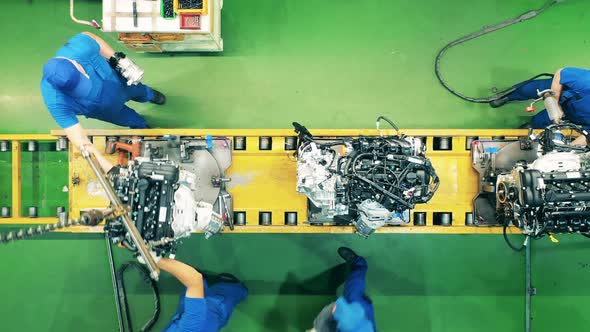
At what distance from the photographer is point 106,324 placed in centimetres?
442

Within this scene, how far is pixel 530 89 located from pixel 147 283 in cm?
493

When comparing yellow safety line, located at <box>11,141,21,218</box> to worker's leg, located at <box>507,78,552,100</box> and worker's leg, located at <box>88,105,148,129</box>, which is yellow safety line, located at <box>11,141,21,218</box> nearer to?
worker's leg, located at <box>88,105,148,129</box>

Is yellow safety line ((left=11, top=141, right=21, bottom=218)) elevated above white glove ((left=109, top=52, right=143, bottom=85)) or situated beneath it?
situated beneath

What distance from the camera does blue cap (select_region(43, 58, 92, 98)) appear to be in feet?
9.59

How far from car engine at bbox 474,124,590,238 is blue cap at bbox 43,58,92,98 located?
12.4 feet

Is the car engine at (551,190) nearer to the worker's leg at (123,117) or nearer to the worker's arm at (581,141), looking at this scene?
the worker's arm at (581,141)

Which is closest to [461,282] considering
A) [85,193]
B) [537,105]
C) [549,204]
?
[549,204]

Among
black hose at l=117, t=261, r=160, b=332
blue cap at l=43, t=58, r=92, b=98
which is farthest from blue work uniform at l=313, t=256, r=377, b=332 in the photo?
blue cap at l=43, t=58, r=92, b=98

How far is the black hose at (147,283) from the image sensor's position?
4270mm

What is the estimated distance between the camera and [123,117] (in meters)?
3.73

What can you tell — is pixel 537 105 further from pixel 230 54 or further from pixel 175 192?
pixel 175 192

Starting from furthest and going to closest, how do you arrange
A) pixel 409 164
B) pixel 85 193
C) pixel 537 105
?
pixel 537 105, pixel 85 193, pixel 409 164

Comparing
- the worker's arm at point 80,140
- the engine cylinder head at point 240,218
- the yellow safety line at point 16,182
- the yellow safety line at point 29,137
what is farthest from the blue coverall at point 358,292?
the yellow safety line at point 16,182

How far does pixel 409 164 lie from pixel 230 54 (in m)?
2.67
